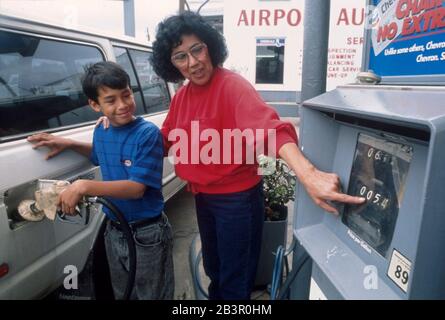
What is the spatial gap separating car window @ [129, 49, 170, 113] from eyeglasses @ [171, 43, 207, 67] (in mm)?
1685

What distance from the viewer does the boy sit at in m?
1.69

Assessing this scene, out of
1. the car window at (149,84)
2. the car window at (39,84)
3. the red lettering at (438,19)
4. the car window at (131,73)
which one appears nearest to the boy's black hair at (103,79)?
the car window at (39,84)

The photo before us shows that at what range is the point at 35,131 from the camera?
1.98 meters

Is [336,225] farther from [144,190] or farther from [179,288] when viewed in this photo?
[179,288]

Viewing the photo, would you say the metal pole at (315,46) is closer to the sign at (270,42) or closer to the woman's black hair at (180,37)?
the woman's black hair at (180,37)

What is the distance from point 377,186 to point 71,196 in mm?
1167

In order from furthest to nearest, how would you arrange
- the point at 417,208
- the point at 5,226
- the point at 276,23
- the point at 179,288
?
the point at 276,23, the point at 179,288, the point at 5,226, the point at 417,208

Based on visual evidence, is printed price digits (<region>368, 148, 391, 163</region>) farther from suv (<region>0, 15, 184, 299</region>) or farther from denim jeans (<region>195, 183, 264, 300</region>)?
suv (<region>0, 15, 184, 299</region>)

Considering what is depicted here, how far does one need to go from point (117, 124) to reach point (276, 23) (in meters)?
9.32

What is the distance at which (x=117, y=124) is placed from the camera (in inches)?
70.8

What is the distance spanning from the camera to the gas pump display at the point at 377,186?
1.10 metres

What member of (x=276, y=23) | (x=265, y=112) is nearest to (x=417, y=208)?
(x=265, y=112)

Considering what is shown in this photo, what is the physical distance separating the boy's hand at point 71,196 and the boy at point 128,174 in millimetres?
37

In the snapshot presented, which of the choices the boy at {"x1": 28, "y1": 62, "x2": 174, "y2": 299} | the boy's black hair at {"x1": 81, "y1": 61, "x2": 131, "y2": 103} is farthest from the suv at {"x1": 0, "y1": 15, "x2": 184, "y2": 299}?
the boy's black hair at {"x1": 81, "y1": 61, "x2": 131, "y2": 103}
